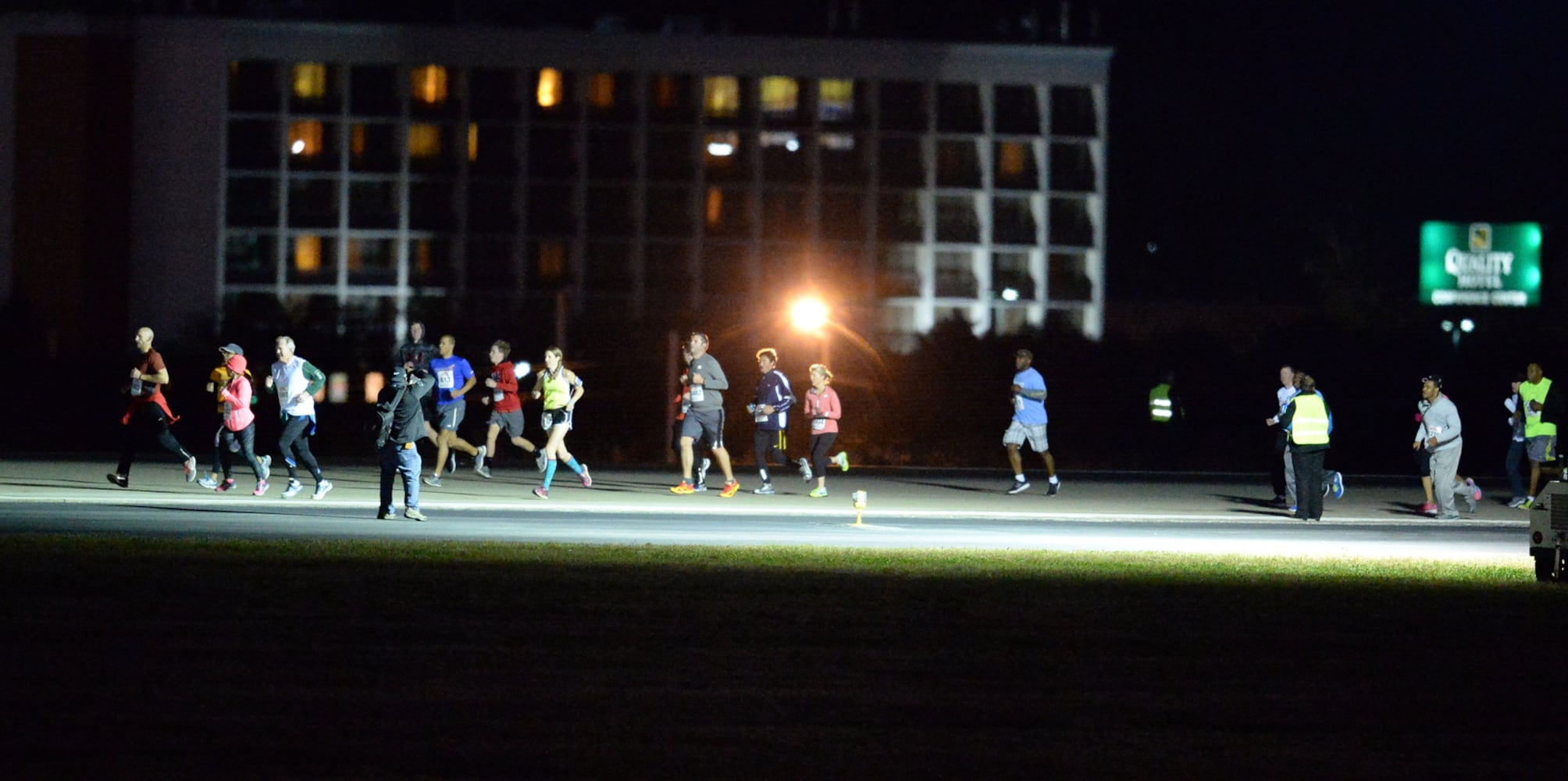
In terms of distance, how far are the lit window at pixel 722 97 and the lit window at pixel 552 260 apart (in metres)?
8.38

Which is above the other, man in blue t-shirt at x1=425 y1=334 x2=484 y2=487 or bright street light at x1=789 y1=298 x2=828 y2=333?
bright street light at x1=789 y1=298 x2=828 y2=333

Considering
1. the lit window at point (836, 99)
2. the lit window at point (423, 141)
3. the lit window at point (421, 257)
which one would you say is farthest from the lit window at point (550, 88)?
the lit window at point (836, 99)

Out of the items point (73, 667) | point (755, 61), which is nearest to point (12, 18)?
point (755, 61)

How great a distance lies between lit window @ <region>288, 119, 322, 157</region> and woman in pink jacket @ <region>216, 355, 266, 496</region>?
62.9m

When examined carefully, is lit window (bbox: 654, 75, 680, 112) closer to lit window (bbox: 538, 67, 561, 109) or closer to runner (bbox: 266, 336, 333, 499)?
lit window (bbox: 538, 67, 561, 109)

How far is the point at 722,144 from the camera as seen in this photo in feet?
276

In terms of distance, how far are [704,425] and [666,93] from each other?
2478 inches

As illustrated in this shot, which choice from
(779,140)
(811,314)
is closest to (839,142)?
(779,140)

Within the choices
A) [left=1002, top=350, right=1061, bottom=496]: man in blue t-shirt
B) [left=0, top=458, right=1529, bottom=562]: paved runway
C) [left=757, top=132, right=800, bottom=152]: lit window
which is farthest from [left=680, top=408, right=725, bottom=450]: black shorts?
[left=757, top=132, right=800, bottom=152]: lit window

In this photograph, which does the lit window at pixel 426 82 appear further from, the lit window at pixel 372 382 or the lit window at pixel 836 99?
the lit window at pixel 372 382

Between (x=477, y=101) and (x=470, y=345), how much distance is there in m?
43.2

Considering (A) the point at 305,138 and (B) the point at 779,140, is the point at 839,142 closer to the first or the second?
(B) the point at 779,140

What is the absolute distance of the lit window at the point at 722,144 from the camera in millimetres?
84062

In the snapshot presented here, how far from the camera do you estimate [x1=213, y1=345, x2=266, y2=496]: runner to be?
20578 mm
